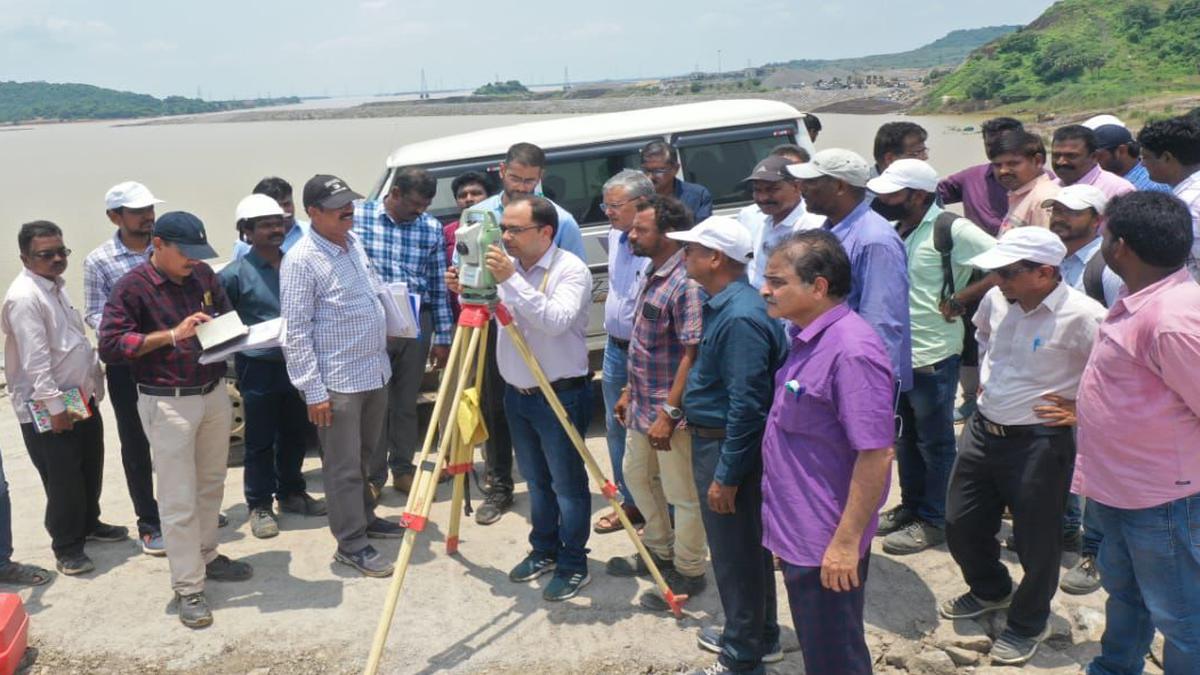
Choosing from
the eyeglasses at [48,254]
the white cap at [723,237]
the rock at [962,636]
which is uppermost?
the white cap at [723,237]

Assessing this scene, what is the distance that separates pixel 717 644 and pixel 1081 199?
2573 mm

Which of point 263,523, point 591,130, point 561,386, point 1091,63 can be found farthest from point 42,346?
point 1091,63

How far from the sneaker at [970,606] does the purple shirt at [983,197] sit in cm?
268

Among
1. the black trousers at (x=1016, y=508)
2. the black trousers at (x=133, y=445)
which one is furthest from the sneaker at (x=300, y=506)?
the black trousers at (x=1016, y=508)

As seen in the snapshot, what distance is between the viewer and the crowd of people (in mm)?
3035

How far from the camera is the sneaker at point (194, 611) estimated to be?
442 cm

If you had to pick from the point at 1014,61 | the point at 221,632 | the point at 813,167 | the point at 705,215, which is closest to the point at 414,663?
the point at 221,632

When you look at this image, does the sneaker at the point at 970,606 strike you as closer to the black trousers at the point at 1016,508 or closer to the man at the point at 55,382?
the black trousers at the point at 1016,508

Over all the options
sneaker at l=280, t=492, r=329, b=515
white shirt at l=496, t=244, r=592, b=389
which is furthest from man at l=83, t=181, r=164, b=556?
white shirt at l=496, t=244, r=592, b=389

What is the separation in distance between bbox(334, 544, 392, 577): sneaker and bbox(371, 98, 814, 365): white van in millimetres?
2395

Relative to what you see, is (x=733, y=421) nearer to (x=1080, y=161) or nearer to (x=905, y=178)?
(x=905, y=178)

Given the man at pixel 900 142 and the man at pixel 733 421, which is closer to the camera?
the man at pixel 733 421

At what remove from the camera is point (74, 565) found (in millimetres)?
4973

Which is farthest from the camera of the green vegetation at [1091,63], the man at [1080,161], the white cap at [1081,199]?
the green vegetation at [1091,63]
